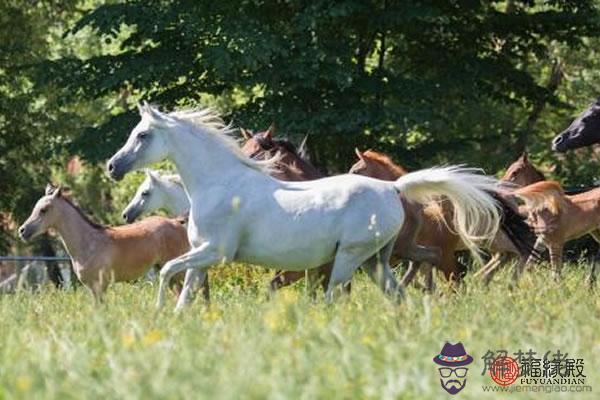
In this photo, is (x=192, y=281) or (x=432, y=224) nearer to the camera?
(x=192, y=281)

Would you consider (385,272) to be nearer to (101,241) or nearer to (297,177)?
(297,177)

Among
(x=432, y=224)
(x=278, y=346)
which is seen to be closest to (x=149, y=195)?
(x=432, y=224)

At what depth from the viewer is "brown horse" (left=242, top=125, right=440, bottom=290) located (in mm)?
12359

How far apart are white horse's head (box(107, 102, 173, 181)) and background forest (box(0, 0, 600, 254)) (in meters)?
9.99

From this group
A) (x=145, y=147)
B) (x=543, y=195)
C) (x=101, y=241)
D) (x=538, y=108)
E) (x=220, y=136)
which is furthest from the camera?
(x=538, y=108)

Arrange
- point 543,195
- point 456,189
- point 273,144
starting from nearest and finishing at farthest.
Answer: point 456,189 → point 273,144 → point 543,195

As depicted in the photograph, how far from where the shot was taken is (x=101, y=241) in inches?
533

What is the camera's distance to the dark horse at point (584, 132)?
48.4ft

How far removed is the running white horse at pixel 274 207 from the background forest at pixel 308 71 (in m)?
10.0

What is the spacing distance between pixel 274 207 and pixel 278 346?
12.0 feet

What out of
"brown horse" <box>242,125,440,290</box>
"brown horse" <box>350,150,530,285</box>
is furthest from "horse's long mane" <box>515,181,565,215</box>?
"brown horse" <box>242,125,440,290</box>

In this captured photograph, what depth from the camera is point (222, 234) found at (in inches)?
421

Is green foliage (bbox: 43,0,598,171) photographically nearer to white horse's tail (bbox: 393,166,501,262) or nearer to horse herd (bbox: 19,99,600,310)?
horse herd (bbox: 19,99,600,310)

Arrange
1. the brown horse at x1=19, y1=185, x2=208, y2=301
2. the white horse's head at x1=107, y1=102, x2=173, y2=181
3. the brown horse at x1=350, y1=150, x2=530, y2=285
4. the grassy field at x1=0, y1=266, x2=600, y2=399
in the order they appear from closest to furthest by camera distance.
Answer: the grassy field at x1=0, y1=266, x2=600, y2=399 → the white horse's head at x1=107, y1=102, x2=173, y2=181 → the brown horse at x1=350, y1=150, x2=530, y2=285 → the brown horse at x1=19, y1=185, x2=208, y2=301
